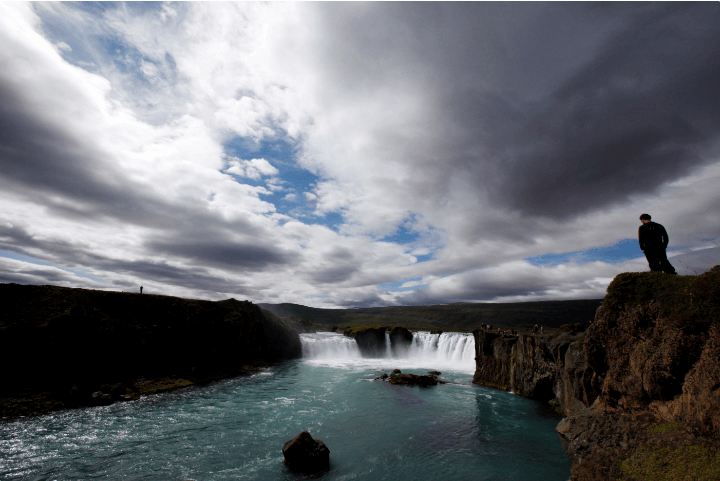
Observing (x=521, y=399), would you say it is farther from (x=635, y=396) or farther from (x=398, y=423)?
(x=635, y=396)

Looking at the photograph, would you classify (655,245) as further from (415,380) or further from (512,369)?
(415,380)

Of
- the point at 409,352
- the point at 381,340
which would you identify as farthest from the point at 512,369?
the point at 381,340

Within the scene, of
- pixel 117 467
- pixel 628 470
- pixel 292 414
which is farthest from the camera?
pixel 292 414

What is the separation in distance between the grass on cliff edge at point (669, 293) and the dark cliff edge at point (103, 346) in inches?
1531

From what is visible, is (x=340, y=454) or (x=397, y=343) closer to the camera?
(x=340, y=454)

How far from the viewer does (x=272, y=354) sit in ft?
198

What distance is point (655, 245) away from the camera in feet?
35.1

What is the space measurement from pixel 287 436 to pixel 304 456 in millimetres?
5728

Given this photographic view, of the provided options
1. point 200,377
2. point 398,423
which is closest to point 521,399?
point 398,423

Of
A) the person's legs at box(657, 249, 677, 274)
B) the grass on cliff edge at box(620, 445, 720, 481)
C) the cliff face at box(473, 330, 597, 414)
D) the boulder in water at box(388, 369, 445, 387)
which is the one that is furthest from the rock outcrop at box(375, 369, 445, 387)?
the grass on cliff edge at box(620, 445, 720, 481)

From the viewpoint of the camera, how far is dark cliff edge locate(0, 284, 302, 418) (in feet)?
87.7

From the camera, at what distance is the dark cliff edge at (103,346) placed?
26734mm

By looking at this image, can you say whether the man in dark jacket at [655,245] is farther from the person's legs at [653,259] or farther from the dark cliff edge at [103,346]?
the dark cliff edge at [103,346]

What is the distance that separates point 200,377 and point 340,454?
30.8 metres
